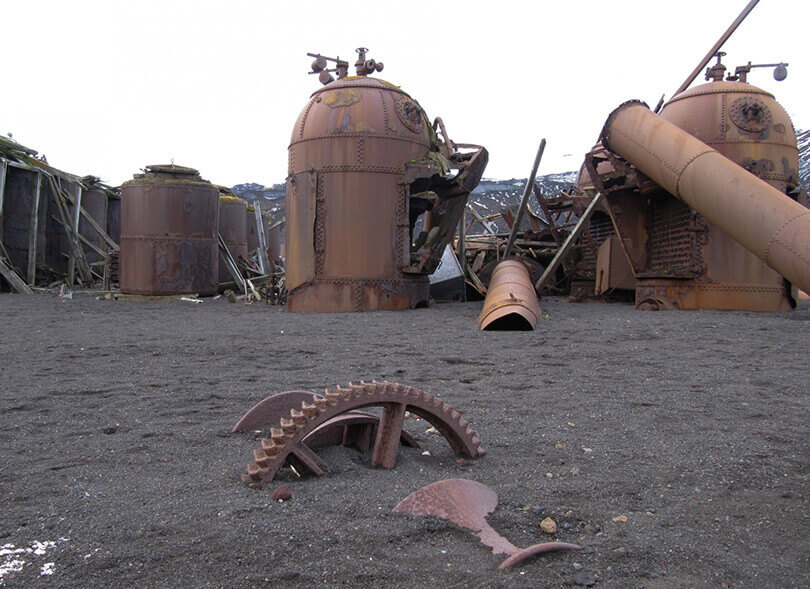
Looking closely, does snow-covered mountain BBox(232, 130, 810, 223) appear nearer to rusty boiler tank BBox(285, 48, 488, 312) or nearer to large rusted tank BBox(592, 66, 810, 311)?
rusty boiler tank BBox(285, 48, 488, 312)

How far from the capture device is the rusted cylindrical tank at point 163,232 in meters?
13.2

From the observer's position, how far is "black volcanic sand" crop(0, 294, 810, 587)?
5.75ft

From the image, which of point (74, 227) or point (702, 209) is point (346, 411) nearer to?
point (702, 209)

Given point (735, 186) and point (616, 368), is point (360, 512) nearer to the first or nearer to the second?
point (616, 368)

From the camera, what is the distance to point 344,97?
974cm

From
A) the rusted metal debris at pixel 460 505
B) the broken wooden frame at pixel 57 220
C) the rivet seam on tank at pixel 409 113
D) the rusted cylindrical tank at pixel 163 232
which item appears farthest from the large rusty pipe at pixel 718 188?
the broken wooden frame at pixel 57 220

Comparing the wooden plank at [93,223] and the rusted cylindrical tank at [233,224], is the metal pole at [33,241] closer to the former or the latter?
the wooden plank at [93,223]

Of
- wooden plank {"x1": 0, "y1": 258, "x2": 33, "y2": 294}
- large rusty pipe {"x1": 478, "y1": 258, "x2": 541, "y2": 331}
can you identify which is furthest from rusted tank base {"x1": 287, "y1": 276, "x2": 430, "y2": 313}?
wooden plank {"x1": 0, "y1": 258, "x2": 33, "y2": 294}

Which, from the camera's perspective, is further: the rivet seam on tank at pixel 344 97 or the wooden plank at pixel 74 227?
the wooden plank at pixel 74 227

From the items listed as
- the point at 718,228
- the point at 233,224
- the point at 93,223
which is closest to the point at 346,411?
the point at 718,228

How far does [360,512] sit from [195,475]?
77 centimetres

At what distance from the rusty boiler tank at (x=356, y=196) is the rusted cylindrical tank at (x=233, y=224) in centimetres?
890

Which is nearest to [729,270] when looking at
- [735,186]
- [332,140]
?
[735,186]

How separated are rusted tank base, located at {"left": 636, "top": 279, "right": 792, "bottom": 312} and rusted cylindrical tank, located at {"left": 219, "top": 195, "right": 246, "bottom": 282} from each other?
41.6ft
